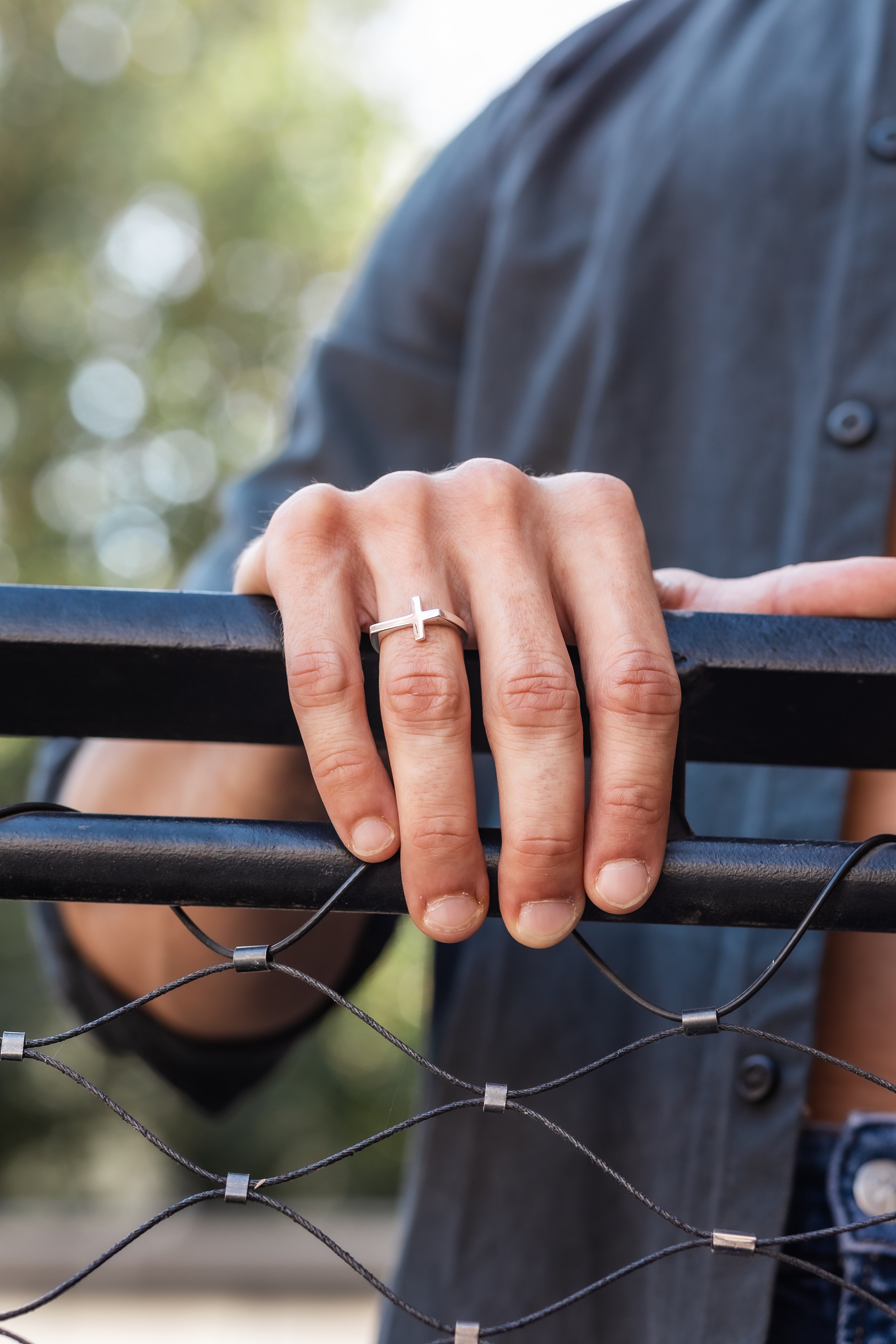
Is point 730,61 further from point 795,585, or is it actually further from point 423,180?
point 795,585

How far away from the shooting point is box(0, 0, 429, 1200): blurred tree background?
6.65 metres

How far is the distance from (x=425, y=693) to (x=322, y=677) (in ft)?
0.16

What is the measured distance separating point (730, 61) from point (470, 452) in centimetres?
48

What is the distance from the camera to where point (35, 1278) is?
13.5 ft

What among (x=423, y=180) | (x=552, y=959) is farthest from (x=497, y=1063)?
(x=423, y=180)

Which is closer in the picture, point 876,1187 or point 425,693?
point 425,693

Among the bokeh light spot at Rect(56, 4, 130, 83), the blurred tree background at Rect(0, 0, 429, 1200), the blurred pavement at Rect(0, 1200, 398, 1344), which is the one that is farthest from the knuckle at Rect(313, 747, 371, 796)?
the bokeh light spot at Rect(56, 4, 130, 83)

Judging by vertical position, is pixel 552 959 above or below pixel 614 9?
below

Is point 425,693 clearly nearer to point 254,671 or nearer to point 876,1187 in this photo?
point 254,671

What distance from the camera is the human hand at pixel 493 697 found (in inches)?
16.9

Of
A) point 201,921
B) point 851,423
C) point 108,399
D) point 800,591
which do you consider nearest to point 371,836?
point 800,591

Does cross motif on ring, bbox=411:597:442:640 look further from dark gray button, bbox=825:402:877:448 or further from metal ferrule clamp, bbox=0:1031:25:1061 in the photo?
dark gray button, bbox=825:402:877:448

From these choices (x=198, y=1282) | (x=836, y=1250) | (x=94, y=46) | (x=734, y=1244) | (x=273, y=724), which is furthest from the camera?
(x=94, y=46)

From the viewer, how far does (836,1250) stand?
2.39 feet
